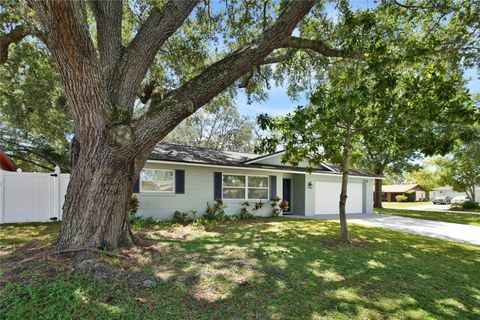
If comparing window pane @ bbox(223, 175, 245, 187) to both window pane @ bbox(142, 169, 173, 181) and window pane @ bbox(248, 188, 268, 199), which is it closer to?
window pane @ bbox(248, 188, 268, 199)

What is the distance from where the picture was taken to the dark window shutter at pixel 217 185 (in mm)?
12023

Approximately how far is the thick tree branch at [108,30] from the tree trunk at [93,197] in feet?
6.36

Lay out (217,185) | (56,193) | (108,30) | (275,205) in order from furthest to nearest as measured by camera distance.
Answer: (275,205)
(217,185)
(56,193)
(108,30)

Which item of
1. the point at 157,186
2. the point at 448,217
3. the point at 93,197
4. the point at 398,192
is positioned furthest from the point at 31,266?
the point at 398,192

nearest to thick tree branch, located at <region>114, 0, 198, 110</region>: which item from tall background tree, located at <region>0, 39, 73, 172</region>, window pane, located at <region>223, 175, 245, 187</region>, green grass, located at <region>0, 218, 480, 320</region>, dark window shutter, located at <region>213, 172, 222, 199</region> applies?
green grass, located at <region>0, 218, 480, 320</region>

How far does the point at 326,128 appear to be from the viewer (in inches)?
286

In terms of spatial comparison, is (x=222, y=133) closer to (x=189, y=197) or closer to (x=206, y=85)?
(x=189, y=197)

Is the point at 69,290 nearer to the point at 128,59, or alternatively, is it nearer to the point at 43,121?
the point at 128,59

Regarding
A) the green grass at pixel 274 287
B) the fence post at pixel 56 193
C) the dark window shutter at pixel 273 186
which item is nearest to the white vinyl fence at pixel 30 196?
the fence post at pixel 56 193

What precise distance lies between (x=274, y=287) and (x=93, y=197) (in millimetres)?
3247

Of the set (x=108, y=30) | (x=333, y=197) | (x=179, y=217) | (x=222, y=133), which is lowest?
(x=179, y=217)

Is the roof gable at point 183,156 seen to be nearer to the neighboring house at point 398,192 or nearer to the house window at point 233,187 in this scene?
the house window at point 233,187

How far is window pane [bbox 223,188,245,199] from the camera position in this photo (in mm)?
12492

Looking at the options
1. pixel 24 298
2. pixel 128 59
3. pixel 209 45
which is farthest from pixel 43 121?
pixel 24 298
